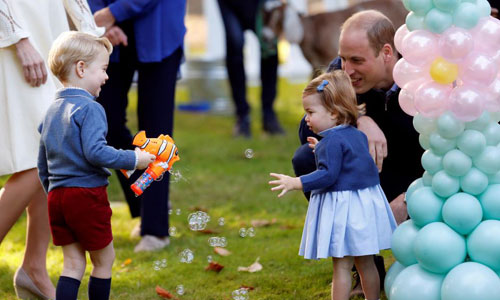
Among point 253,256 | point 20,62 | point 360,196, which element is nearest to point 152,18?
point 20,62

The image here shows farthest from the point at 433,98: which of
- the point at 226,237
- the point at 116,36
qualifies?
the point at 226,237

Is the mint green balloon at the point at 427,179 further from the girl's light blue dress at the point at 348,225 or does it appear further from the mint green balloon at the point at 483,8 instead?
the mint green balloon at the point at 483,8

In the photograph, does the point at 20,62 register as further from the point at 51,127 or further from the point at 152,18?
the point at 152,18

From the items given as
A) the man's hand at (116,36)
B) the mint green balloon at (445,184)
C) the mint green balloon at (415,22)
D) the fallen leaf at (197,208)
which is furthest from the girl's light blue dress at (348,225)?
the fallen leaf at (197,208)

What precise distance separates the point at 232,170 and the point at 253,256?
2.01 meters

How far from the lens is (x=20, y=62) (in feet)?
10.0

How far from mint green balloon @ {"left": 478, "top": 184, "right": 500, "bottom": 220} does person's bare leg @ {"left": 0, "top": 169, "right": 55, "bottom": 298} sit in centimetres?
176

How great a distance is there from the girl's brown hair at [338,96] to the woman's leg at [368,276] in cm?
51

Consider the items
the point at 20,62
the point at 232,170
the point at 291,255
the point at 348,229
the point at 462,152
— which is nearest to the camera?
the point at 462,152

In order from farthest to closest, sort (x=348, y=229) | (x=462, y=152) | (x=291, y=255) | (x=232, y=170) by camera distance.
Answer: (x=232, y=170) < (x=291, y=255) < (x=348, y=229) < (x=462, y=152)

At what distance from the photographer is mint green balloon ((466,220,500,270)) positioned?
94.5 inches

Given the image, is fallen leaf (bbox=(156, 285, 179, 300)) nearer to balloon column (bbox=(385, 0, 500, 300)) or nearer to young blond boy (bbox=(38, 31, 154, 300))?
young blond boy (bbox=(38, 31, 154, 300))

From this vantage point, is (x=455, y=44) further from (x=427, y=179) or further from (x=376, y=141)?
(x=376, y=141)

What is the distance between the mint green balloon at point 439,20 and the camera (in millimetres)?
2449
